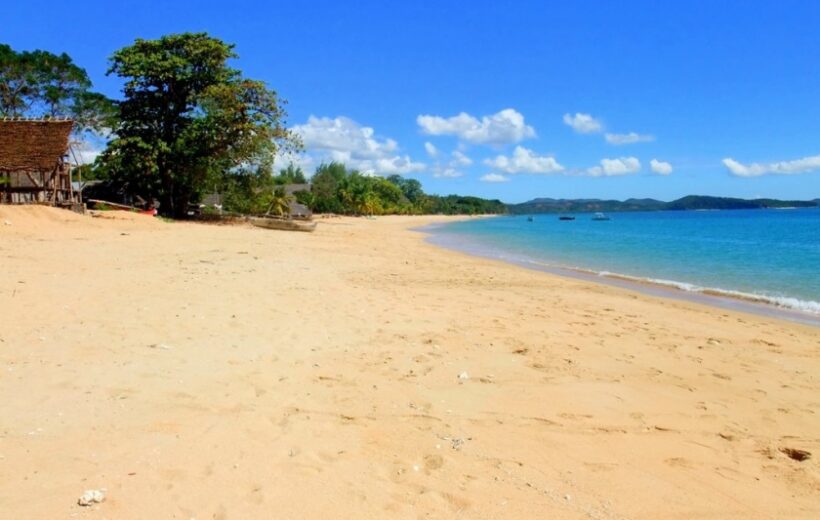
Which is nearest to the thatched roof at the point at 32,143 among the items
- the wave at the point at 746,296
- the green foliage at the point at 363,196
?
the wave at the point at 746,296

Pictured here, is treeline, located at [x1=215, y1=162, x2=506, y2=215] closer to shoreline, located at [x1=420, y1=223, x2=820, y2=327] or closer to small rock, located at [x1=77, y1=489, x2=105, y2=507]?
shoreline, located at [x1=420, y1=223, x2=820, y2=327]

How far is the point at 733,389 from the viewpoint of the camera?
5500 millimetres

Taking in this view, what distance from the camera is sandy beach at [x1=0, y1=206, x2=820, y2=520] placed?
318 centimetres

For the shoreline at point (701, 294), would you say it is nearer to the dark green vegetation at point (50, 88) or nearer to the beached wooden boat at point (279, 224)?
the beached wooden boat at point (279, 224)

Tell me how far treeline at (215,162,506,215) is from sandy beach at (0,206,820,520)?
75.5 feet

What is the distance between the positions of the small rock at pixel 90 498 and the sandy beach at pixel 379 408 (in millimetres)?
38

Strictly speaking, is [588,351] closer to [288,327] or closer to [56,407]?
[288,327]

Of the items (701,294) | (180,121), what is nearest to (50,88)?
(180,121)

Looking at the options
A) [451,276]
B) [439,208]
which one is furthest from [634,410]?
[439,208]

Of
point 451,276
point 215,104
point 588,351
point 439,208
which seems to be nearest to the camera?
point 588,351

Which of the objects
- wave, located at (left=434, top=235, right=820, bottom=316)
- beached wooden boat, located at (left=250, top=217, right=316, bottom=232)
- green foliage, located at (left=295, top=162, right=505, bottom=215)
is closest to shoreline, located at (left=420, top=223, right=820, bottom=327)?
wave, located at (left=434, top=235, right=820, bottom=316)

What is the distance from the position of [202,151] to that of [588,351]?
25998 mm

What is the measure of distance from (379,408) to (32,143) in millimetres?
25606

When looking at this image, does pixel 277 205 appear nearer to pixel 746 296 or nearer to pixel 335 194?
pixel 335 194
